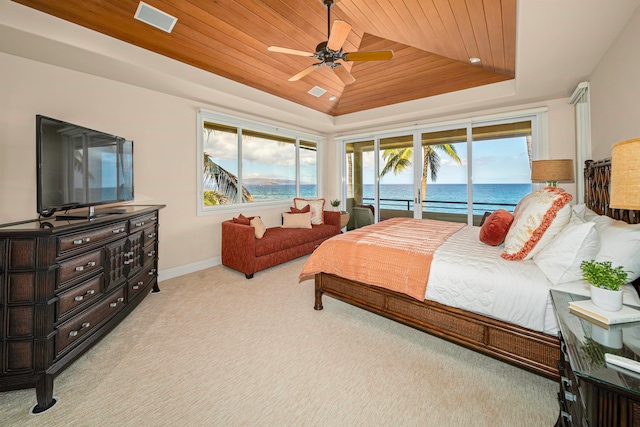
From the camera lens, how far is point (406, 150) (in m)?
5.68

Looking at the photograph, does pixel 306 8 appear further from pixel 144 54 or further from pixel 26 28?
pixel 26 28

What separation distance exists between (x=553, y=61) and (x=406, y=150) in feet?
9.69

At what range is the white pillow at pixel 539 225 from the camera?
6.12 ft

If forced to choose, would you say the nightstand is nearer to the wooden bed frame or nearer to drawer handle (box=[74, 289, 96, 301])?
the wooden bed frame

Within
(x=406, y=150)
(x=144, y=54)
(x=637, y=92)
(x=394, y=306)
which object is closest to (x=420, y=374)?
(x=394, y=306)

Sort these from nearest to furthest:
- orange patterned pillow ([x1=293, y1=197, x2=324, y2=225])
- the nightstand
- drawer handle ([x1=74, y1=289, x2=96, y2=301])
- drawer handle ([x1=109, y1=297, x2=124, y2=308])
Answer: the nightstand
drawer handle ([x1=74, y1=289, x2=96, y2=301])
drawer handle ([x1=109, y1=297, x2=124, y2=308])
orange patterned pillow ([x1=293, y1=197, x2=324, y2=225])

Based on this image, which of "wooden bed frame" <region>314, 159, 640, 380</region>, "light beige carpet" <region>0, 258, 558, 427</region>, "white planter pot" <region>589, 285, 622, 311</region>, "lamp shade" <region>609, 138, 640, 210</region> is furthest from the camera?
"wooden bed frame" <region>314, 159, 640, 380</region>

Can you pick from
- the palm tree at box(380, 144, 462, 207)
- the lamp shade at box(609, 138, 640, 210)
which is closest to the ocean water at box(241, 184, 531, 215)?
the palm tree at box(380, 144, 462, 207)

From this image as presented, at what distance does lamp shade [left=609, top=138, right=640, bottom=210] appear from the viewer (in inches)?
39.4

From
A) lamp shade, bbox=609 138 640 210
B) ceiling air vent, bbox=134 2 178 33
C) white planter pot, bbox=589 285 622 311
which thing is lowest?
white planter pot, bbox=589 285 622 311

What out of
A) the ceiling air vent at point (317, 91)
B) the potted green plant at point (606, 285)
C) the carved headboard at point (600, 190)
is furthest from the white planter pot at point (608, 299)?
the ceiling air vent at point (317, 91)

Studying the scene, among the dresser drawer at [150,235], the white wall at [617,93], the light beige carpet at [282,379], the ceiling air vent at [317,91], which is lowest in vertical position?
the light beige carpet at [282,379]

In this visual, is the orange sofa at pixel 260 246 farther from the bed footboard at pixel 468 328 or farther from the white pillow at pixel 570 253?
the white pillow at pixel 570 253

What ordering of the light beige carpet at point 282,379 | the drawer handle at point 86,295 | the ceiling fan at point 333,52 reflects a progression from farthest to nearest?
the ceiling fan at point 333,52 < the drawer handle at point 86,295 < the light beige carpet at point 282,379
